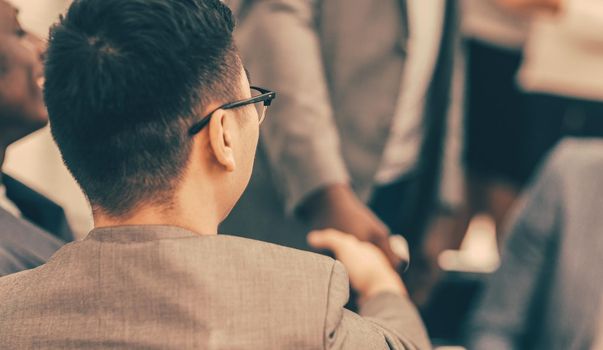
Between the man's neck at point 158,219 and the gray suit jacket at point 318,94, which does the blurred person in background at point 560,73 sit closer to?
the gray suit jacket at point 318,94

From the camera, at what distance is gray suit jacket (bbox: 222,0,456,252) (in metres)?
1.42

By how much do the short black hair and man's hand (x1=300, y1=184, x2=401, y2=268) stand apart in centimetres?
52

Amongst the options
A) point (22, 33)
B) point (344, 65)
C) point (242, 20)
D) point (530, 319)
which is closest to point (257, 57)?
point (242, 20)

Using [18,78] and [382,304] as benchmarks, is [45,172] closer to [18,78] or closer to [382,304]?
[18,78]

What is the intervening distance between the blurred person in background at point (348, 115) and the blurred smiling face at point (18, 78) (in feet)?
1.11

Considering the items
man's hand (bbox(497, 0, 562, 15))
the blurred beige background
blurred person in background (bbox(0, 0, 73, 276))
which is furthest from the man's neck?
man's hand (bbox(497, 0, 562, 15))

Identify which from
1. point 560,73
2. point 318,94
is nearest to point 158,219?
point 318,94

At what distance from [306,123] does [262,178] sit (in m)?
0.15

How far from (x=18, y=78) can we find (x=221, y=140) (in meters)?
0.35

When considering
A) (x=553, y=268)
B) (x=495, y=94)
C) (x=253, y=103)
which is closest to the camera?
(x=253, y=103)

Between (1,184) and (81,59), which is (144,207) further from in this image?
(1,184)

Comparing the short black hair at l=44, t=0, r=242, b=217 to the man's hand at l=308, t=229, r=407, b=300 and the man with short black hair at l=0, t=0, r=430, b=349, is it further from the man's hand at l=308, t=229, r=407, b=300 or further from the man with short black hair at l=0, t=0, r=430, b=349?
the man's hand at l=308, t=229, r=407, b=300

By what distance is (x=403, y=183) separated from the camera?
69.8 inches

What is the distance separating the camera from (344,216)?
129cm
